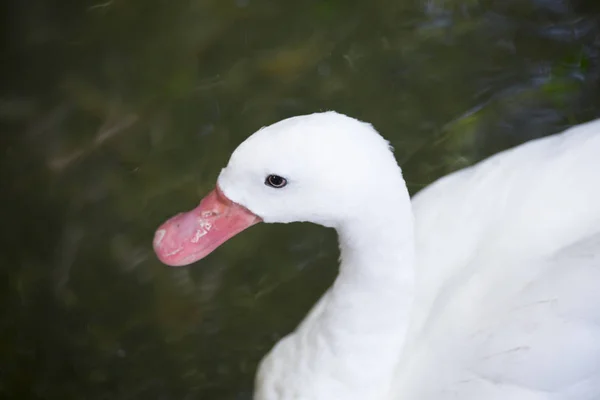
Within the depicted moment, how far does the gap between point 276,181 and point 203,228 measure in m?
0.24

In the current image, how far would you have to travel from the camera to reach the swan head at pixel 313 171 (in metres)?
1.08

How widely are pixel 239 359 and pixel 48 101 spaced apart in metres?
1.02

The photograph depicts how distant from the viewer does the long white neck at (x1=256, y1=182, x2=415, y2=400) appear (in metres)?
1.20

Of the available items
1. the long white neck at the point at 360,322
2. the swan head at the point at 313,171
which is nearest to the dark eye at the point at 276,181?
the swan head at the point at 313,171

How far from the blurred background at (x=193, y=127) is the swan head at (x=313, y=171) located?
2.92 ft

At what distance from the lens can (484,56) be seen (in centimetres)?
238

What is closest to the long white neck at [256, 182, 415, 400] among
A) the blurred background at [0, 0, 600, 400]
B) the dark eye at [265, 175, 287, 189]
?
the dark eye at [265, 175, 287, 189]

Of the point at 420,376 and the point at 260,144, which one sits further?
the point at 420,376

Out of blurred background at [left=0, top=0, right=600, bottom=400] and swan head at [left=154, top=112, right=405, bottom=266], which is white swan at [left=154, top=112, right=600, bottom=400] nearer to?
swan head at [left=154, top=112, right=405, bottom=266]

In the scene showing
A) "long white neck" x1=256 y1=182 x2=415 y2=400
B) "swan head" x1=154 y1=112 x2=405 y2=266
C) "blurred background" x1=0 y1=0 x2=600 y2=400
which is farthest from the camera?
"blurred background" x1=0 y1=0 x2=600 y2=400

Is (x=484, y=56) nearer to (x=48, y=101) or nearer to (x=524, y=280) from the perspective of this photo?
(x=524, y=280)

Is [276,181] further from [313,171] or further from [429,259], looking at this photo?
[429,259]

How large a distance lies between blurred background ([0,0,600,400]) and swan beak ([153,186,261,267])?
0.74 metres

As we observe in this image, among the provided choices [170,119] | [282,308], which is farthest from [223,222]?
[170,119]
